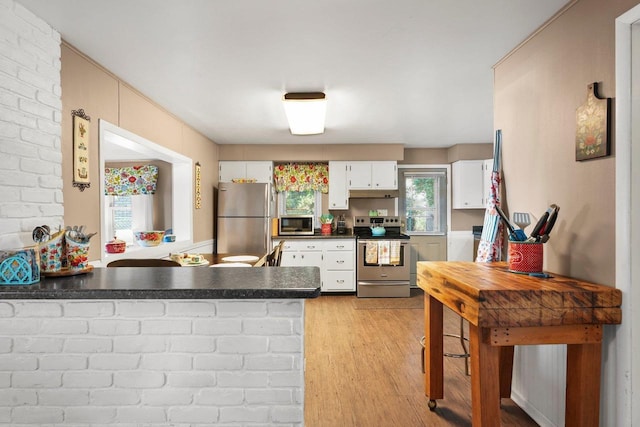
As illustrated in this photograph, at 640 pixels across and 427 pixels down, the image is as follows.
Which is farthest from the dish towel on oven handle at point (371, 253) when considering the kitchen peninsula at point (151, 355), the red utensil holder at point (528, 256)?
the kitchen peninsula at point (151, 355)

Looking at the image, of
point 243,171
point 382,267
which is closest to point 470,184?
point 382,267

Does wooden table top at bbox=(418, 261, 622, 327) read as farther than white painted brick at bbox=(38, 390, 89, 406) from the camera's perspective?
Yes

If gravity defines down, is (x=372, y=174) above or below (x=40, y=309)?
above

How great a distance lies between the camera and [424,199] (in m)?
6.07

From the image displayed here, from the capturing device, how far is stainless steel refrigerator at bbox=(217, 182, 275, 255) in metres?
5.13

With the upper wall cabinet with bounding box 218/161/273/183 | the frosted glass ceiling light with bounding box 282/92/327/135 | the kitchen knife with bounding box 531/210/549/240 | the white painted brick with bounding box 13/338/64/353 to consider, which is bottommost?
the white painted brick with bounding box 13/338/64/353

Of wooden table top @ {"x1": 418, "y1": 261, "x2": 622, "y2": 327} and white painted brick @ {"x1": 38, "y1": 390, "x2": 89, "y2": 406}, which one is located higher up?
wooden table top @ {"x1": 418, "y1": 261, "x2": 622, "y2": 327}

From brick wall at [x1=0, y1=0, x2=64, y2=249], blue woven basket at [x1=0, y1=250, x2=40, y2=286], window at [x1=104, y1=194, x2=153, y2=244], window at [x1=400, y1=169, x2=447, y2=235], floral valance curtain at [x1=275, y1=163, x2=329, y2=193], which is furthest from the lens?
window at [x1=400, y1=169, x2=447, y2=235]

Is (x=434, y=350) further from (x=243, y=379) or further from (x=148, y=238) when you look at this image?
(x=148, y=238)

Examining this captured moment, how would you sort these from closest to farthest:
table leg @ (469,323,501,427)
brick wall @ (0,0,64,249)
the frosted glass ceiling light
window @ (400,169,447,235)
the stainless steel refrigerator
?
table leg @ (469,323,501,427)
brick wall @ (0,0,64,249)
the frosted glass ceiling light
the stainless steel refrigerator
window @ (400,169,447,235)

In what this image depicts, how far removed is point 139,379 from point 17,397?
0.47m

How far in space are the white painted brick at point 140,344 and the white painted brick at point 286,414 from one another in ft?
1.53

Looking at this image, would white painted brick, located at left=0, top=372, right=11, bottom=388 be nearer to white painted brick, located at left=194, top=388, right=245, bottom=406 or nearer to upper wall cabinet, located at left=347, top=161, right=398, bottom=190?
white painted brick, located at left=194, top=388, right=245, bottom=406

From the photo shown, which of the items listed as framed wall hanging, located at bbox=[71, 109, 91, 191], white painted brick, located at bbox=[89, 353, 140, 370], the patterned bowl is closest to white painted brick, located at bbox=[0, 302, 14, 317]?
white painted brick, located at bbox=[89, 353, 140, 370]
